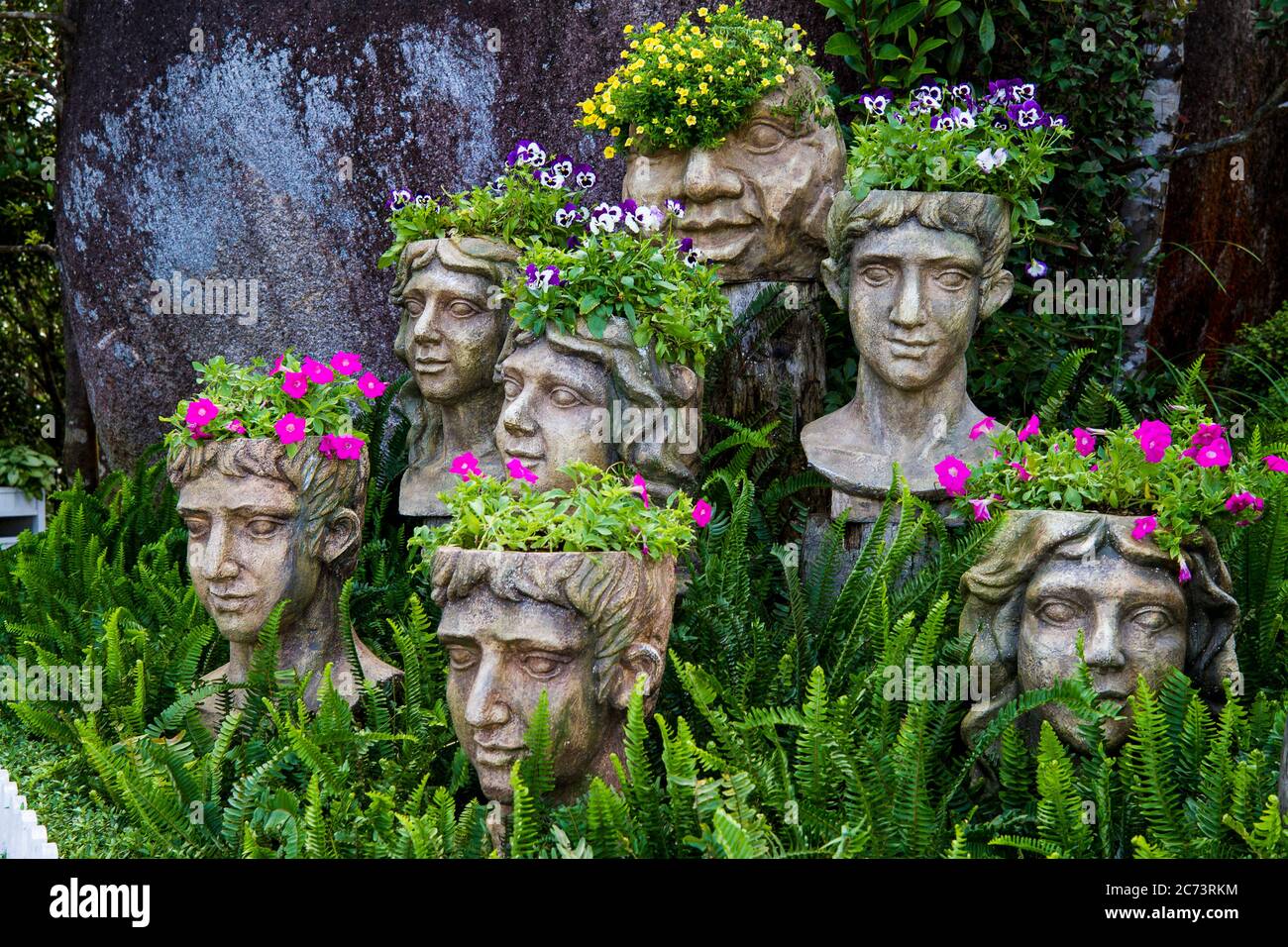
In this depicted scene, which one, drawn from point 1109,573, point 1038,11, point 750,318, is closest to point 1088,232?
point 1038,11

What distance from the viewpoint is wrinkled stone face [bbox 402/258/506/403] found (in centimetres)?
552

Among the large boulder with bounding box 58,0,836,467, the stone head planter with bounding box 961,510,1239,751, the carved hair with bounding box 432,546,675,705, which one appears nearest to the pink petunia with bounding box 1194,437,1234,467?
the stone head planter with bounding box 961,510,1239,751

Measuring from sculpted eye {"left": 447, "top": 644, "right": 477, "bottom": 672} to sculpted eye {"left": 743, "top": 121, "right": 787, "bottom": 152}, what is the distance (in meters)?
2.96

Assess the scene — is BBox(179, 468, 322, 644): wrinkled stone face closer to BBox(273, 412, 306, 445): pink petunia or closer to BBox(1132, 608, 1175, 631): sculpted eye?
BBox(273, 412, 306, 445): pink petunia

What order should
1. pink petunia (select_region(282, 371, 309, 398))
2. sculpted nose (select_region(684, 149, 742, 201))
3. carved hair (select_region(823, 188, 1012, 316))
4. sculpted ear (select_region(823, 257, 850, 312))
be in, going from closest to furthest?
pink petunia (select_region(282, 371, 309, 398)), carved hair (select_region(823, 188, 1012, 316)), sculpted ear (select_region(823, 257, 850, 312)), sculpted nose (select_region(684, 149, 742, 201))

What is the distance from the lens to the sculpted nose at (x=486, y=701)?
11.8ft

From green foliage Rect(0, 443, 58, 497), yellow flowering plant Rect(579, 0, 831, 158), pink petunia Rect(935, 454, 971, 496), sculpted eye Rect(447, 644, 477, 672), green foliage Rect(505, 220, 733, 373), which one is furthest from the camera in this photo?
green foliage Rect(0, 443, 58, 497)

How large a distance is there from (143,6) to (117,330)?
66.7 inches

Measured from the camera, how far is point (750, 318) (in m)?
5.89

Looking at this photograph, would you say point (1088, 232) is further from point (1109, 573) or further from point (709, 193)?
point (1109, 573)

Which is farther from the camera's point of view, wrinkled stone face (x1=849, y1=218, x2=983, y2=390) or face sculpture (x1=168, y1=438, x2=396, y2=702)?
wrinkled stone face (x1=849, y1=218, x2=983, y2=390)

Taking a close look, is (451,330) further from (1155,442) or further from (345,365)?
(1155,442)

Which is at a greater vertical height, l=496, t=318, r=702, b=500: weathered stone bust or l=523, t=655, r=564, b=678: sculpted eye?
l=496, t=318, r=702, b=500: weathered stone bust
